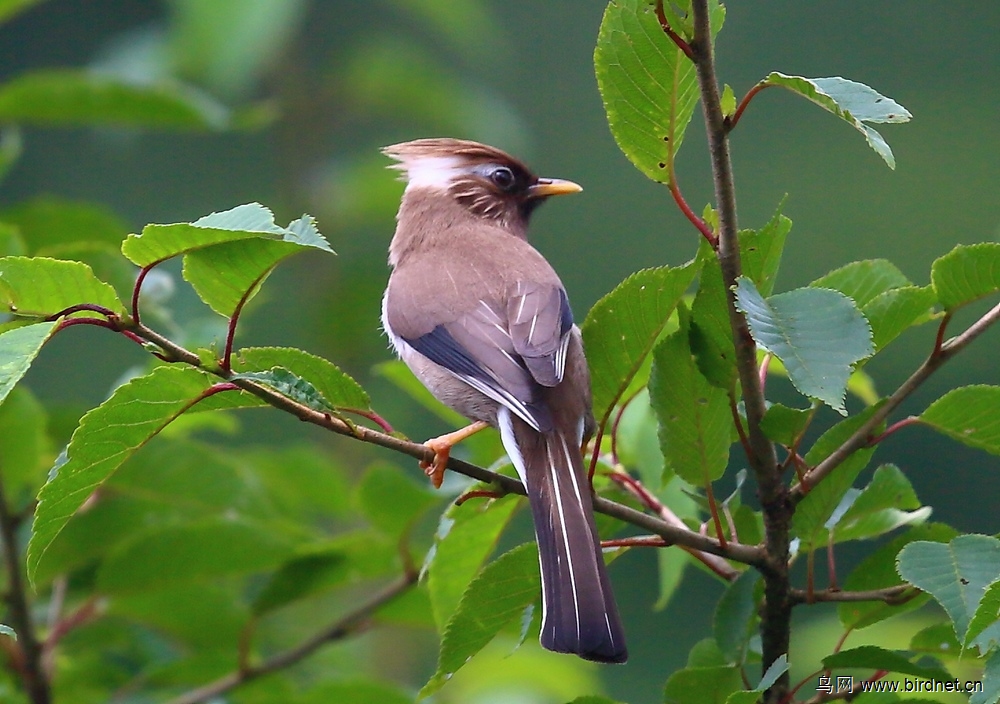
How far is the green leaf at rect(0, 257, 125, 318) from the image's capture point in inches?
73.1

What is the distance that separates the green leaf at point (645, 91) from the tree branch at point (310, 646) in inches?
57.1

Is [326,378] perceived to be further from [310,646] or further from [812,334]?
[310,646]

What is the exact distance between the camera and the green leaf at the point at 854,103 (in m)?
1.86

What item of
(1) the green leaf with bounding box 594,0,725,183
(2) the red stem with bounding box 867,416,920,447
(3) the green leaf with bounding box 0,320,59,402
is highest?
(1) the green leaf with bounding box 594,0,725,183

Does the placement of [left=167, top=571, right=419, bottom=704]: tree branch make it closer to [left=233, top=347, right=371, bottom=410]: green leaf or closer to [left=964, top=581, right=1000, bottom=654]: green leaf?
[left=233, top=347, right=371, bottom=410]: green leaf

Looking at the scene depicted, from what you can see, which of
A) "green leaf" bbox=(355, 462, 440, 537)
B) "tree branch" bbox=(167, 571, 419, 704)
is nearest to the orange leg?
"green leaf" bbox=(355, 462, 440, 537)

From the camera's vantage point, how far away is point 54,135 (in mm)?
14734

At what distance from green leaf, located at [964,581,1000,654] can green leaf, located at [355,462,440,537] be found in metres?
1.57

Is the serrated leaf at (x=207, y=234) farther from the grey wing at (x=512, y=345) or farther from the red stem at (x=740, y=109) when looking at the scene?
the grey wing at (x=512, y=345)

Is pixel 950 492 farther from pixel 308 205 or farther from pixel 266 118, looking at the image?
pixel 266 118

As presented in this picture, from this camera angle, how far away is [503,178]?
4051 mm

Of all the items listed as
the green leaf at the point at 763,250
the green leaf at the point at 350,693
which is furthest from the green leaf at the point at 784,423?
the green leaf at the point at 350,693

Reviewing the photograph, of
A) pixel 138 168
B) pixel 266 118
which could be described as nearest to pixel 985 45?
pixel 138 168

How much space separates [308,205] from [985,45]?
1474cm
